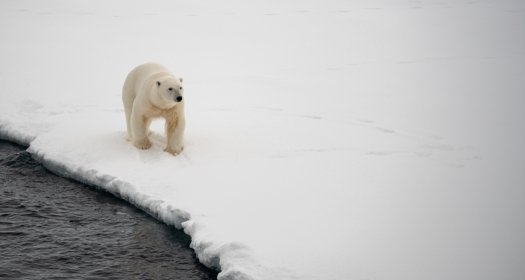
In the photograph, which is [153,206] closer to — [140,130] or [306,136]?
[140,130]

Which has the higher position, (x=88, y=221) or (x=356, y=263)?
(x=356, y=263)

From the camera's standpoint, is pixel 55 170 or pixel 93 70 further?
pixel 93 70

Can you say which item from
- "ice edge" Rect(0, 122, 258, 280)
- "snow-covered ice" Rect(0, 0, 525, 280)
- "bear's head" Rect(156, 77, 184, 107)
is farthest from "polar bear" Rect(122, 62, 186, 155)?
"ice edge" Rect(0, 122, 258, 280)

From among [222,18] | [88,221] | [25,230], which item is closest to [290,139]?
[88,221]

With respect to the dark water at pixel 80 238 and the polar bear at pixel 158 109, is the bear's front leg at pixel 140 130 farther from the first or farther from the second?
the dark water at pixel 80 238

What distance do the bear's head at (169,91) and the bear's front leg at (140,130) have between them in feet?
1.49

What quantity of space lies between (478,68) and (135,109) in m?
8.05

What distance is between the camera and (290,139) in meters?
7.16

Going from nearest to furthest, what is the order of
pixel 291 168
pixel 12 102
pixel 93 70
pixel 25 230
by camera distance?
1. pixel 25 230
2. pixel 291 168
3. pixel 12 102
4. pixel 93 70

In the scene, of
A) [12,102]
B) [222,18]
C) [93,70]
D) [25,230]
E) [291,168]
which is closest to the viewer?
[25,230]

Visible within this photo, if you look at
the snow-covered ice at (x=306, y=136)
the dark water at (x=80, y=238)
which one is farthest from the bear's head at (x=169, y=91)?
the dark water at (x=80, y=238)

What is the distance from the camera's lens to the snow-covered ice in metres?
4.49

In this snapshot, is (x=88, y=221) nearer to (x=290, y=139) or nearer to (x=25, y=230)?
(x=25, y=230)

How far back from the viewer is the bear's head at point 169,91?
591cm
